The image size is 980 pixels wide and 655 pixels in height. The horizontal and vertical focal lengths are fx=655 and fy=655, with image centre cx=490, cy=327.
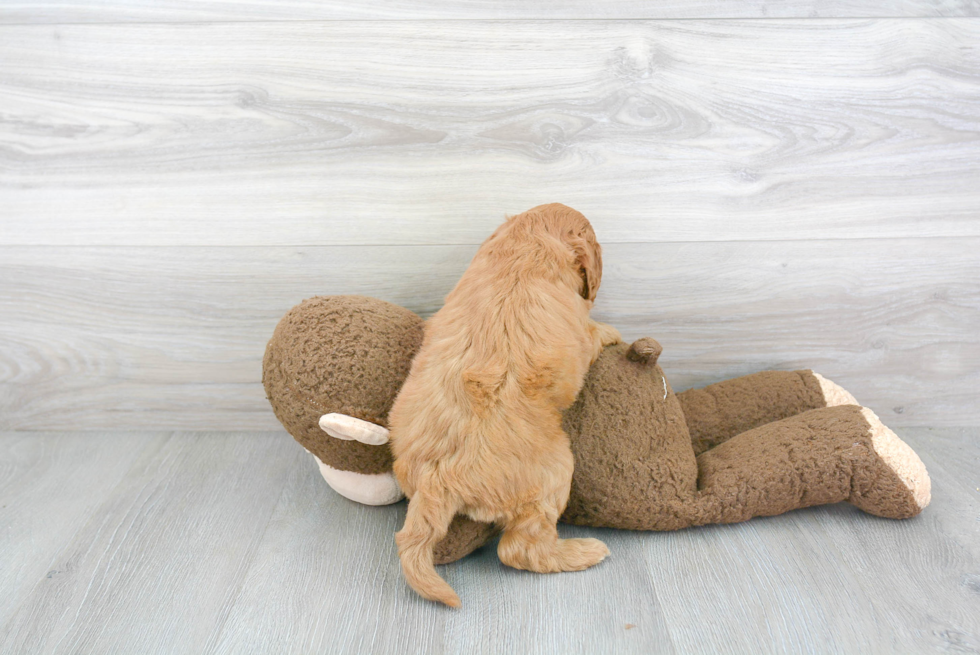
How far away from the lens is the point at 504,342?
95 cm

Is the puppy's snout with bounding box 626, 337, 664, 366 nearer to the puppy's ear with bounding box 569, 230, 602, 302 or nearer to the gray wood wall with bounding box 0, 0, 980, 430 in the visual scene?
the puppy's ear with bounding box 569, 230, 602, 302

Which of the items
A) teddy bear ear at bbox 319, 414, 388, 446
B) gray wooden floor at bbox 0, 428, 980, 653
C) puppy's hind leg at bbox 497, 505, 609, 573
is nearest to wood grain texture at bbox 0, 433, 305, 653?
gray wooden floor at bbox 0, 428, 980, 653

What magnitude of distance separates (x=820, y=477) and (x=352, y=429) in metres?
0.76

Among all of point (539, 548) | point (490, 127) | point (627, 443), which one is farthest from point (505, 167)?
point (539, 548)

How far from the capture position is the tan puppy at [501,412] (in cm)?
93

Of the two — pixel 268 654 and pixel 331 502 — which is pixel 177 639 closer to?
pixel 268 654

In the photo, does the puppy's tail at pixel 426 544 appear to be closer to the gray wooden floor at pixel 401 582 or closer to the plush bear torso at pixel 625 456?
the gray wooden floor at pixel 401 582

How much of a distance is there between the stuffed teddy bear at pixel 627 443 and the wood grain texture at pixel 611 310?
208 millimetres

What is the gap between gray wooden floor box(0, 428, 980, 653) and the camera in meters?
0.90

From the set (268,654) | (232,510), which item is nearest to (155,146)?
(232,510)

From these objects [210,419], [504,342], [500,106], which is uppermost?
[500,106]

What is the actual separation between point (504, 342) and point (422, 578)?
1.14ft

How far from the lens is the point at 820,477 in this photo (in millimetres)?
1075

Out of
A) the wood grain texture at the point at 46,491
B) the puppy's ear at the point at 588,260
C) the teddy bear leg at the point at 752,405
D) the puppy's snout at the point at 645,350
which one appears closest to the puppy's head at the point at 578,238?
the puppy's ear at the point at 588,260
